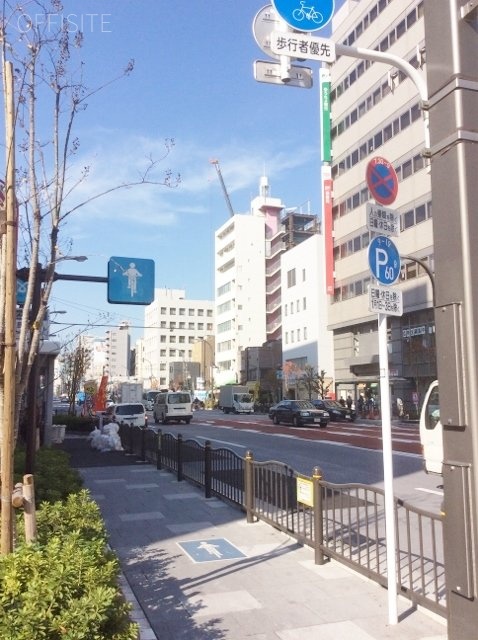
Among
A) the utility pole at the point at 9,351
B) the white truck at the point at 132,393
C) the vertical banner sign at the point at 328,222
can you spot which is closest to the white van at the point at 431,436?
the utility pole at the point at 9,351

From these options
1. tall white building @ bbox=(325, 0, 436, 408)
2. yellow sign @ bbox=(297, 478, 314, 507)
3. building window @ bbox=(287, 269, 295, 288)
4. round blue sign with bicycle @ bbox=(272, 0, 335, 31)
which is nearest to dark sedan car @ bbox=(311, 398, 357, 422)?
tall white building @ bbox=(325, 0, 436, 408)

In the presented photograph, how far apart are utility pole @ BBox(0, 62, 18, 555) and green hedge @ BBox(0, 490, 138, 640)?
264 millimetres

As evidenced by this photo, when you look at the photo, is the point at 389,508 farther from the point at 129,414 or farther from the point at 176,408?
the point at 176,408

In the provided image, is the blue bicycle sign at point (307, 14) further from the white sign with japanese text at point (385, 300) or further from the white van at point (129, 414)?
the white van at point (129, 414)

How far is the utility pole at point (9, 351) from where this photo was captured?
4.22 m

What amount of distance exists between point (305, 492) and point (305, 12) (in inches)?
198

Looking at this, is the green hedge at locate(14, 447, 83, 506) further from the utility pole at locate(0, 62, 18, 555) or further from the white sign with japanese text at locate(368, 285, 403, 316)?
the white sign with japanese text at locate(368, 285, 403, 316)

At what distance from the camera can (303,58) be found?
5055 mm

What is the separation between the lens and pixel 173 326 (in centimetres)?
13638

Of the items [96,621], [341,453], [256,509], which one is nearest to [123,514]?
[256,509]

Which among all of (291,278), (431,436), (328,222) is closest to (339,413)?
(328,222)

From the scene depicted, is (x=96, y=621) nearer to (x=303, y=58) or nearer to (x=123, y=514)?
(x=303, y=58)

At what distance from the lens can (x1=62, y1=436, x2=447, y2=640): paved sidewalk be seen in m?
5.06

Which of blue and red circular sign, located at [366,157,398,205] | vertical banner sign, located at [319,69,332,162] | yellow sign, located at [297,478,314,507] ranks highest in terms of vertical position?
vertical banner sign, located at [319,69,332,162]
